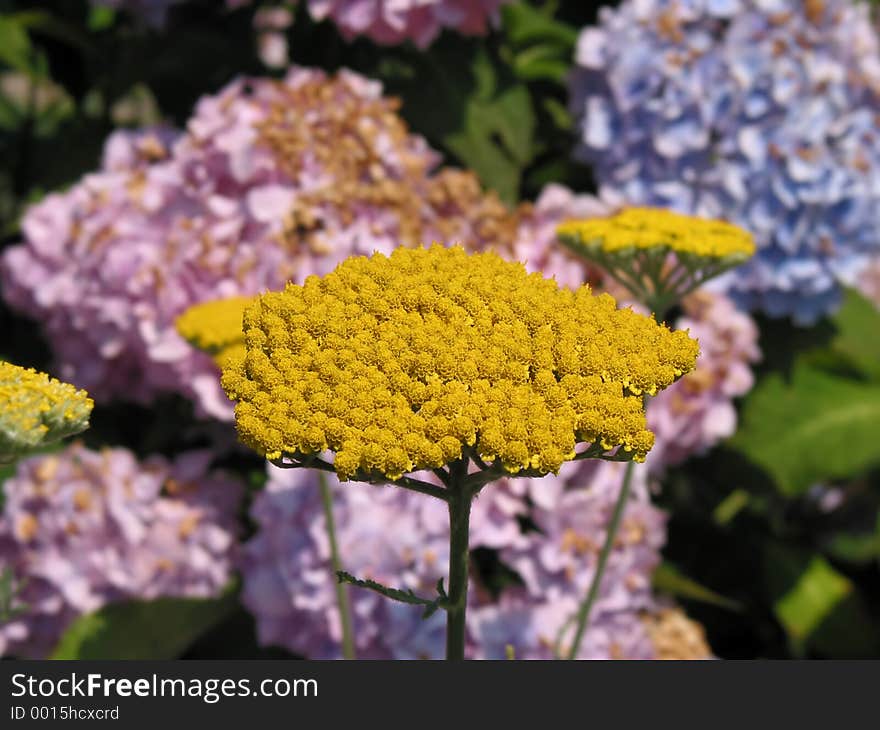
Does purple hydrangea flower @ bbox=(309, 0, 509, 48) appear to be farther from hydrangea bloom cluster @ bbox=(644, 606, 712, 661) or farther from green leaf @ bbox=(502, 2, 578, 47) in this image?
hydrangea bloom cluster @ bbox=(644, 606, 712, 661)

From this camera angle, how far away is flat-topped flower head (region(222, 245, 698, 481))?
2.36 ft

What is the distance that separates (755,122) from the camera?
177 cm

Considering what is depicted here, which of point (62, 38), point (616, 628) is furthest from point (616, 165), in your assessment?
point (62, 38)

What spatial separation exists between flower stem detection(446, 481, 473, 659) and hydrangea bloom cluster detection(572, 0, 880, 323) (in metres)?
1.08

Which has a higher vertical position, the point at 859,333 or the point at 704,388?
the point at 859,333

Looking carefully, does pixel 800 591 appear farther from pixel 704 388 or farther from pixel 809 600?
pixel 704 388

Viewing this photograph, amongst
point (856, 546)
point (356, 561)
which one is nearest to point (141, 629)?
point (356, 561)

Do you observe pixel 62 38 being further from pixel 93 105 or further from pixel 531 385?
pixel 531 385

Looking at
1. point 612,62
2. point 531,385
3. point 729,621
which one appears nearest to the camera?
point 531,385

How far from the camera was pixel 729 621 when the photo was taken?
7.06 ft

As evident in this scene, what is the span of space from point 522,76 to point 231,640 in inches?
40.1

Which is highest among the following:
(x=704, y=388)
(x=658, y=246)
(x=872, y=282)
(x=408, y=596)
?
(x=872, y=282)

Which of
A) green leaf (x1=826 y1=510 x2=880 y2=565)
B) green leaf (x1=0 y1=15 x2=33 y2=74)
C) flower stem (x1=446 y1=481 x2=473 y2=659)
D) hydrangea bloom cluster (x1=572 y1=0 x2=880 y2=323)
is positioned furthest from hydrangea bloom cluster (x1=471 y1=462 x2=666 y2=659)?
green leaf (x1=0 y1=15 x2=33 y2=74)

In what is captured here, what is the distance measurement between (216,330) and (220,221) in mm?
422
